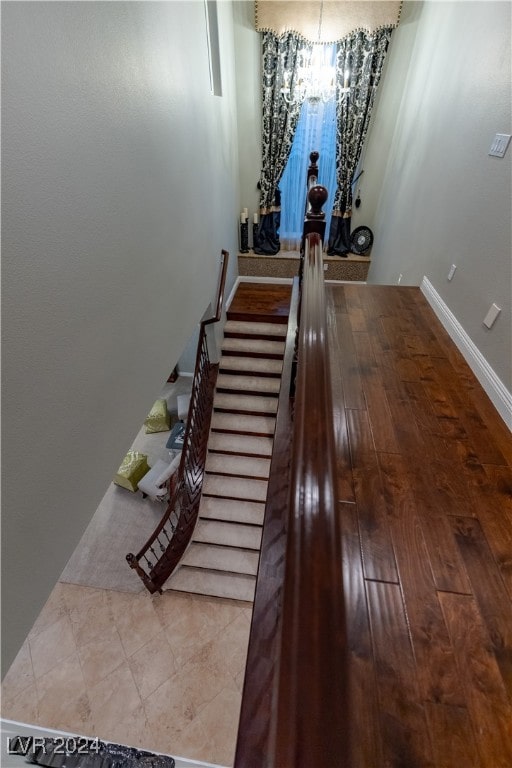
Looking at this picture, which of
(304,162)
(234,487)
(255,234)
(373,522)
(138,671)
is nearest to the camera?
(373,522)

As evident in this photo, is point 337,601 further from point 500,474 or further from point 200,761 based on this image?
point 200,761

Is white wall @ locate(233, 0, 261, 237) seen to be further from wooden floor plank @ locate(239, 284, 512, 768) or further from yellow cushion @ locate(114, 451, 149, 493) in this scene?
wooden floor plank @ locate(239, 284, 512, 768)

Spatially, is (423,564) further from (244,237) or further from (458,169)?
(244,237)

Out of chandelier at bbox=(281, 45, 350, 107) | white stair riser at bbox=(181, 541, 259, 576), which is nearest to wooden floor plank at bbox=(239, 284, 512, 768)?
white stair riser at bbox=(181, 541, 259, 576)

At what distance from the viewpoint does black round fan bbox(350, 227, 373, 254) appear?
5.38m

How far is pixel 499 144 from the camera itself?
1841mm

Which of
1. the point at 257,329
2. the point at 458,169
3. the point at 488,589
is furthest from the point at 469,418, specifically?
the point at 257,329

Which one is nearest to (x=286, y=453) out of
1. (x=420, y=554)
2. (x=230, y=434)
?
(x=420, y=554)

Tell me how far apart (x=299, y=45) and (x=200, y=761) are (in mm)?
7354

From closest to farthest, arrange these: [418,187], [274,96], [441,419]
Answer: [441,419]
[418,187]
[274,96]

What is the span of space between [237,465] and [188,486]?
77 cm

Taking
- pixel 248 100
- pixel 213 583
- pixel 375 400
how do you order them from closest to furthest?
pixel 375 400 → pixel 213 583 → pixel 248 100

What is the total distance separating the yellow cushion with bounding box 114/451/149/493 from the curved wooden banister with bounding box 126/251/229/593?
861 mm

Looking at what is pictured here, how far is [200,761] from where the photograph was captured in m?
2.65
